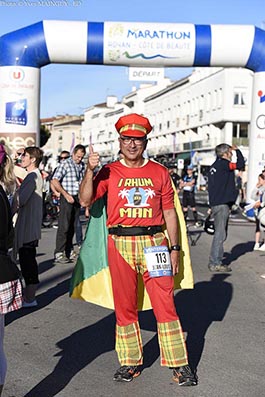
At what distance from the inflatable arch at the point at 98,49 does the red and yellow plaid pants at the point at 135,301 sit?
1292 centimetres

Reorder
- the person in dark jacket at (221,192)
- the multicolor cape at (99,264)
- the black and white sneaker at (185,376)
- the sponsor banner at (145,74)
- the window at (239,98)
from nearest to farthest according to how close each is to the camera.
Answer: the black and white sneaker at (185,376) → the multicolor cape at (99,264) → the person in dark jacket at (221,192) → the sponsor banner at (145,74) → the window at (239,98)

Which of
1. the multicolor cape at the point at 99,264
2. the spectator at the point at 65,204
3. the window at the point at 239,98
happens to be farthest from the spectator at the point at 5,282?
the window at the point at 239,98

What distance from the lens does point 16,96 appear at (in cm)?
1742

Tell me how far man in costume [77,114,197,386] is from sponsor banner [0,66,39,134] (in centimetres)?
1289

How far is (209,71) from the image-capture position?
65.8m

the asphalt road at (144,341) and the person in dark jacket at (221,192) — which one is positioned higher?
the person in dark jacket at (221,192)

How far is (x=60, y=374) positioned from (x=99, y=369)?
1.07ft

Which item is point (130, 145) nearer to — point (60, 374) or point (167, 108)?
point (60, 374)

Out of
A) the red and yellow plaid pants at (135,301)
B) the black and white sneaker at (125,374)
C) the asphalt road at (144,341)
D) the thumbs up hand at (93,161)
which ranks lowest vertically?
the asphalt road at (144,341)

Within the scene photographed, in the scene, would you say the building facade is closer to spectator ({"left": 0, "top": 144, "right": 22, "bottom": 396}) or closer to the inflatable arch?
the inflatable arch

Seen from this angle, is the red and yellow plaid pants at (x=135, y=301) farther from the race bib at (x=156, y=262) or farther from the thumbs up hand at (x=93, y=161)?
the thumbs up hand at (x=93, y=161)

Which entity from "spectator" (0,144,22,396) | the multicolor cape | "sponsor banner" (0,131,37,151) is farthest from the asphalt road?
"sponsor banner" (0,131,37,151)

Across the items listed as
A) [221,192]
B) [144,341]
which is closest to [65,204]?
[221,192]

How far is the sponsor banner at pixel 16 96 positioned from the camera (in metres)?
17.4
